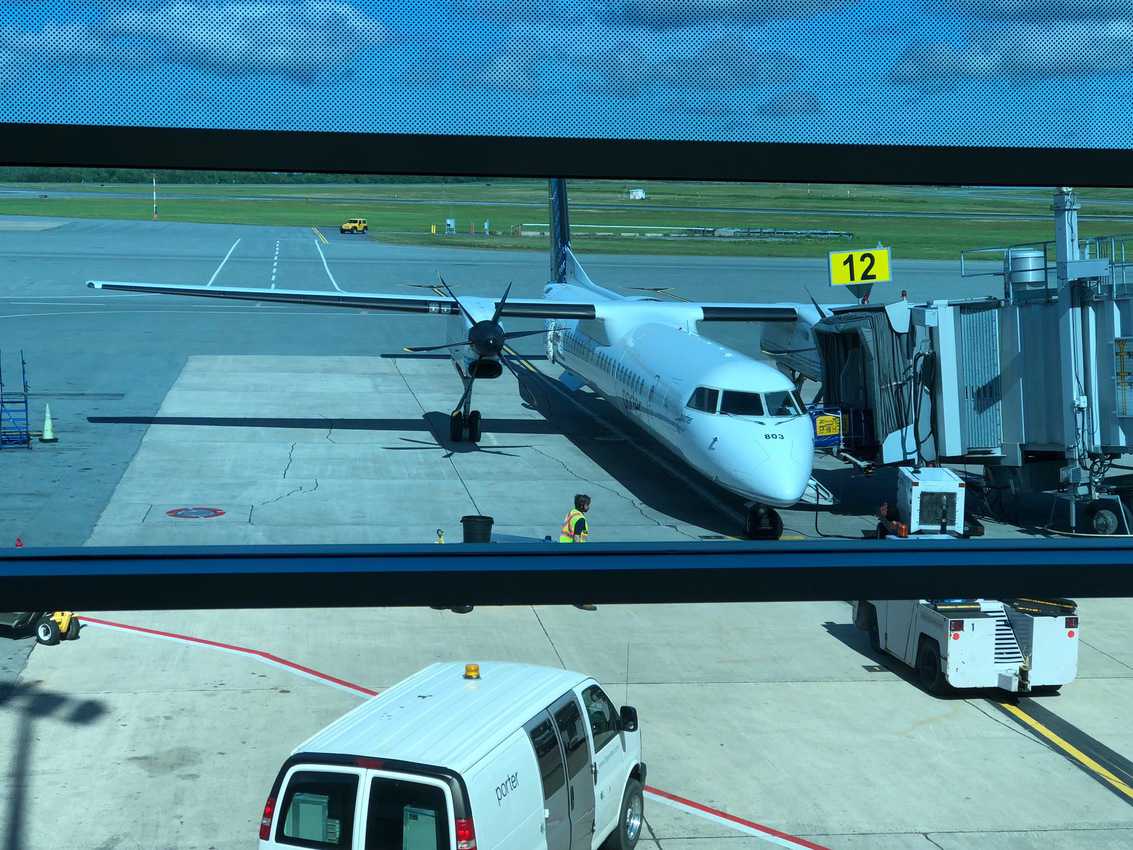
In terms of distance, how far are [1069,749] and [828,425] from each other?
609cm

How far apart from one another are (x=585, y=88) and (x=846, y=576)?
4.52 feet

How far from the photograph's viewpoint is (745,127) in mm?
2900

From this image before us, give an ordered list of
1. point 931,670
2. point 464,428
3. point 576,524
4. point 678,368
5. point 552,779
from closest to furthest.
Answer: point 552,779 < point 576,524 < point 931,670 < point 678,368 < point 464,428

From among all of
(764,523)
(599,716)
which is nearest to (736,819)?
(599,716)

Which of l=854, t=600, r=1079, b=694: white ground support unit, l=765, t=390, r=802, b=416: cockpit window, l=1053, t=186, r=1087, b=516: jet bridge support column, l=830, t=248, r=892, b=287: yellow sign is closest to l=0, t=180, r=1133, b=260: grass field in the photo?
l=830, t=248, r=892, b=287: yellow sign

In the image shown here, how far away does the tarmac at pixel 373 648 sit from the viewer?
902 centimetres

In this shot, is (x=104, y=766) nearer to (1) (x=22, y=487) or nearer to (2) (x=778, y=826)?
(1) (x=22, y=487)

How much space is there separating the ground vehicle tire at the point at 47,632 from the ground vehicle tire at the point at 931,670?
10.3m

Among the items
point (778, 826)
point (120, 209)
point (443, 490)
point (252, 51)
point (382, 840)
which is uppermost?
point (120, 209)

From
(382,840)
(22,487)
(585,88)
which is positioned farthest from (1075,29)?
(22,487)

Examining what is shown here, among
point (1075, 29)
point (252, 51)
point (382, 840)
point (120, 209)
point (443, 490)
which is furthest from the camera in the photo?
point (443, 490)

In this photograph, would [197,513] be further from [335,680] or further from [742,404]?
[742,404]

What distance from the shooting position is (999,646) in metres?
13.7

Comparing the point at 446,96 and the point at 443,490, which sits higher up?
the point at 446,96
